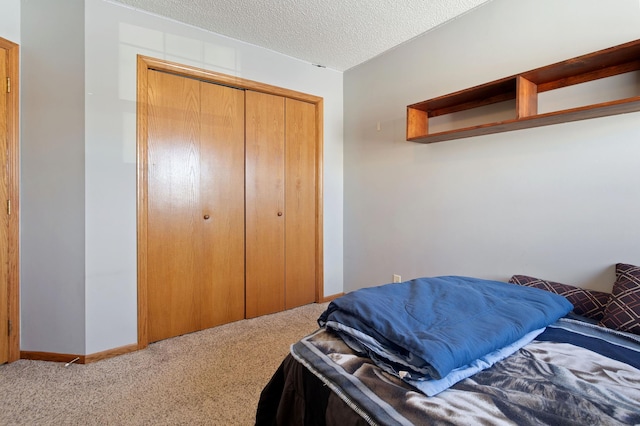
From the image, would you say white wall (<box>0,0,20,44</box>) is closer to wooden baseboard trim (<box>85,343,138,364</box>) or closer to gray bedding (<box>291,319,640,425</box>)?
wooden baseboard trim (<box>85,343,138,364</box>)

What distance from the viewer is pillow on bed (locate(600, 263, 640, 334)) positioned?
131cm

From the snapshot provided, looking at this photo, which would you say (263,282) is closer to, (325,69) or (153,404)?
(153,404)

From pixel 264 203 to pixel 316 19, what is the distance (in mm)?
1586

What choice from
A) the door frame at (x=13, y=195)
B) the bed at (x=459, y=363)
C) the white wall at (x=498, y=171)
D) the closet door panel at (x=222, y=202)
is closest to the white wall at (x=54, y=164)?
the door frame at (x=13, y=195)

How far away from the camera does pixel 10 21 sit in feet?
6.68

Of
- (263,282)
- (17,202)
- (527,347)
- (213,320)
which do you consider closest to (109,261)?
(17,202)

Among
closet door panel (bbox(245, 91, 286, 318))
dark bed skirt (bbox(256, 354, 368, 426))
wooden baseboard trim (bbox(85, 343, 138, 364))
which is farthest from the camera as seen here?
closet door panel (bbox(245, 91, 286, 318))

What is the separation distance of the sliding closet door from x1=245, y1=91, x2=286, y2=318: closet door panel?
9 centimetres

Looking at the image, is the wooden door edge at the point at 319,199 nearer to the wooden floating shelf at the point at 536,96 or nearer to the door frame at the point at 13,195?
the wooden floating shelf at the point at 536,96

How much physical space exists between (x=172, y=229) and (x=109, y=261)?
0.47 metres

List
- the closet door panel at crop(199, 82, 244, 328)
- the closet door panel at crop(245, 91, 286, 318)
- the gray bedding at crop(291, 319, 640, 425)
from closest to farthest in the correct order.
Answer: the gray bedding at crop(291, 319, 640, 425) < the closet door panel at crop(199, 82, 244, 328) < the closet door panel at crop(245, 91, 286, 318)

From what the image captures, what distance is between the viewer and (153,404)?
5.53 feet

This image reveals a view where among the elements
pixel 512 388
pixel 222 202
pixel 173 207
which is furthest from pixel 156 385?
pixel 512 388

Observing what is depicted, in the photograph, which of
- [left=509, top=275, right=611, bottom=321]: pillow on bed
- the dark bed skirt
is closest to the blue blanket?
the dark bed skirt
